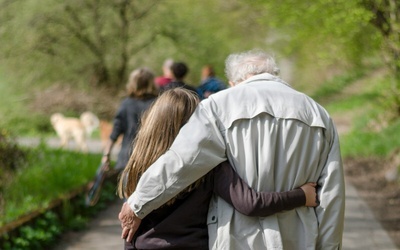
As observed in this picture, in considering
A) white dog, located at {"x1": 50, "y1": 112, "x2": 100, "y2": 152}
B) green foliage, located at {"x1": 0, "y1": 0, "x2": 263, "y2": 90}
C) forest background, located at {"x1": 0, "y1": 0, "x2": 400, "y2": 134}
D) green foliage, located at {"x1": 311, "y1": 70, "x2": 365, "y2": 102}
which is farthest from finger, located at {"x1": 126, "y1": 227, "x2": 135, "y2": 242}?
green foliage, located at {"x1": 311, "y1": 70, "x2": 365, "y2": 102}

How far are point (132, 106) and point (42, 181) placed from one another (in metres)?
3.02

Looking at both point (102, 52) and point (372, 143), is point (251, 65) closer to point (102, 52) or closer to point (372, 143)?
point (372, 143)

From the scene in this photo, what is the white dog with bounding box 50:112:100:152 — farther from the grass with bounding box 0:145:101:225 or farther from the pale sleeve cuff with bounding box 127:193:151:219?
the pale sleeve cuff with bounding box 127:193:151:219

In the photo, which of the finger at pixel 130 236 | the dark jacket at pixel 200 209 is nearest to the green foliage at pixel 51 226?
the finger at pixel 130 236

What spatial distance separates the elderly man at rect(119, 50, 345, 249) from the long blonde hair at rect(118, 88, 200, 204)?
0.10 metres

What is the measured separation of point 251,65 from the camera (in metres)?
3.99

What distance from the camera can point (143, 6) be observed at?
884 inches

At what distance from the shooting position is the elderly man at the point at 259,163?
3.60 meters

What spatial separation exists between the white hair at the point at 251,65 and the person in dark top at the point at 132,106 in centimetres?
368

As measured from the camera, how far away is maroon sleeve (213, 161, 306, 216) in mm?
3605

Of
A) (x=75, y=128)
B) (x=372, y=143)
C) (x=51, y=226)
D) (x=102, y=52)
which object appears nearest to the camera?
(x=51, y=226)

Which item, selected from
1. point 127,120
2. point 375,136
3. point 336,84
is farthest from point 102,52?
point 336,84

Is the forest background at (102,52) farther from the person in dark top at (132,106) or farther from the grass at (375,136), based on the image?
the person in dark top at (132,106)

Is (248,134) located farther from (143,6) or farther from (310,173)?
(143,6)
